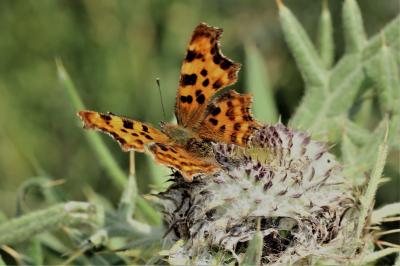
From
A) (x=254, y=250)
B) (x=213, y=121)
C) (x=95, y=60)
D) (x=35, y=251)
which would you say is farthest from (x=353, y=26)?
(x=95, y=60)

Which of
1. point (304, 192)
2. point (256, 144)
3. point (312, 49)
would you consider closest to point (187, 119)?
point (256, 144)

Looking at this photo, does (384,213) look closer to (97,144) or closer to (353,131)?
(353,131)

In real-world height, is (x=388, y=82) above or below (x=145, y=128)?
above

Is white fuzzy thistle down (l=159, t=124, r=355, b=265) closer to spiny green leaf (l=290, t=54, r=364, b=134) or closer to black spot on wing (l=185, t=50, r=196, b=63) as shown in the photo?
black spot on wing (l=185, t=50, r=196, b=63)

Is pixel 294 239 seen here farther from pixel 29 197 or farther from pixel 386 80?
pixel 29 197

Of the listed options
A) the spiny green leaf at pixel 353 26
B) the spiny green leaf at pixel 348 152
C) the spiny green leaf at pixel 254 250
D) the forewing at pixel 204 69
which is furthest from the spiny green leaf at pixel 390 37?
the spiny green leaf at pixel 254 250

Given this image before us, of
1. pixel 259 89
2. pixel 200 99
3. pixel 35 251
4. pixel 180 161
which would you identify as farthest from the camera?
pixel 259 89

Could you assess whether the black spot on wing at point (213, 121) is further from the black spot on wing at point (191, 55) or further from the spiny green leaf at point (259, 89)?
the spiny green leaf at point (259, 89)
